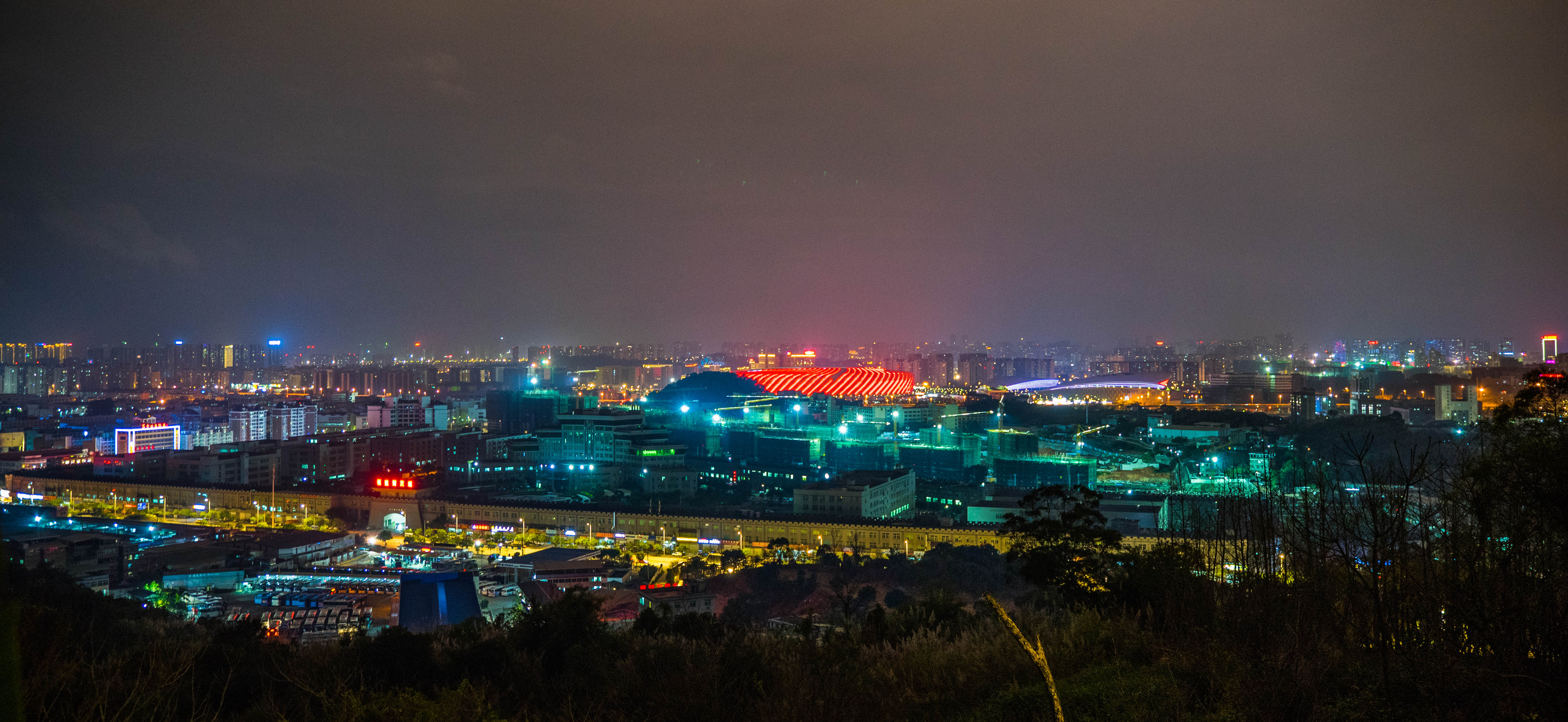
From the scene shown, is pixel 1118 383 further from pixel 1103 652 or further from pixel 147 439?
pixel 1103 652

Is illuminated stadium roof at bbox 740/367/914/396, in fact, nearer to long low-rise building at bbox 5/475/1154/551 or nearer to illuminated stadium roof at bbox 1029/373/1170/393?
illuminated stadium roof at bbox 1029/373/1170/393

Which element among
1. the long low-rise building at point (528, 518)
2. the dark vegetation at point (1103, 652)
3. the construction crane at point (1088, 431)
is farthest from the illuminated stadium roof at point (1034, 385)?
the dark vegetation at point (1103, 652)

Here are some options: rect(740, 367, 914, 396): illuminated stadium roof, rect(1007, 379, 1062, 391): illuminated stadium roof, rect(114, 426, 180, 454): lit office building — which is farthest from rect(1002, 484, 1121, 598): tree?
rect(1007, 379, 1062, 391): illuminated stadium roof

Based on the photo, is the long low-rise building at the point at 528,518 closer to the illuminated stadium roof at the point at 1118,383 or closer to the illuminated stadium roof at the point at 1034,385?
the illuminated stadium roof at the point at 1118,383

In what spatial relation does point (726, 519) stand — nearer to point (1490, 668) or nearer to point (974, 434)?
point (974, 434)

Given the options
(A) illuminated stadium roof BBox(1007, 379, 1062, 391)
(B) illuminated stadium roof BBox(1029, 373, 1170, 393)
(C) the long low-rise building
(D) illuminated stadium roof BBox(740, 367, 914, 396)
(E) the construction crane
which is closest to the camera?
(C) the long low-rise building

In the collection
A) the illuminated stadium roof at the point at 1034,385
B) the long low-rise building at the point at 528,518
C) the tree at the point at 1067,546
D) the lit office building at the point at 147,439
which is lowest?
the long low-rise building at the point at 528,518

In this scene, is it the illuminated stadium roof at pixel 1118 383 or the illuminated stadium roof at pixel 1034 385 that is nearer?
the illuminated stadium roof at pixel 1118 383
